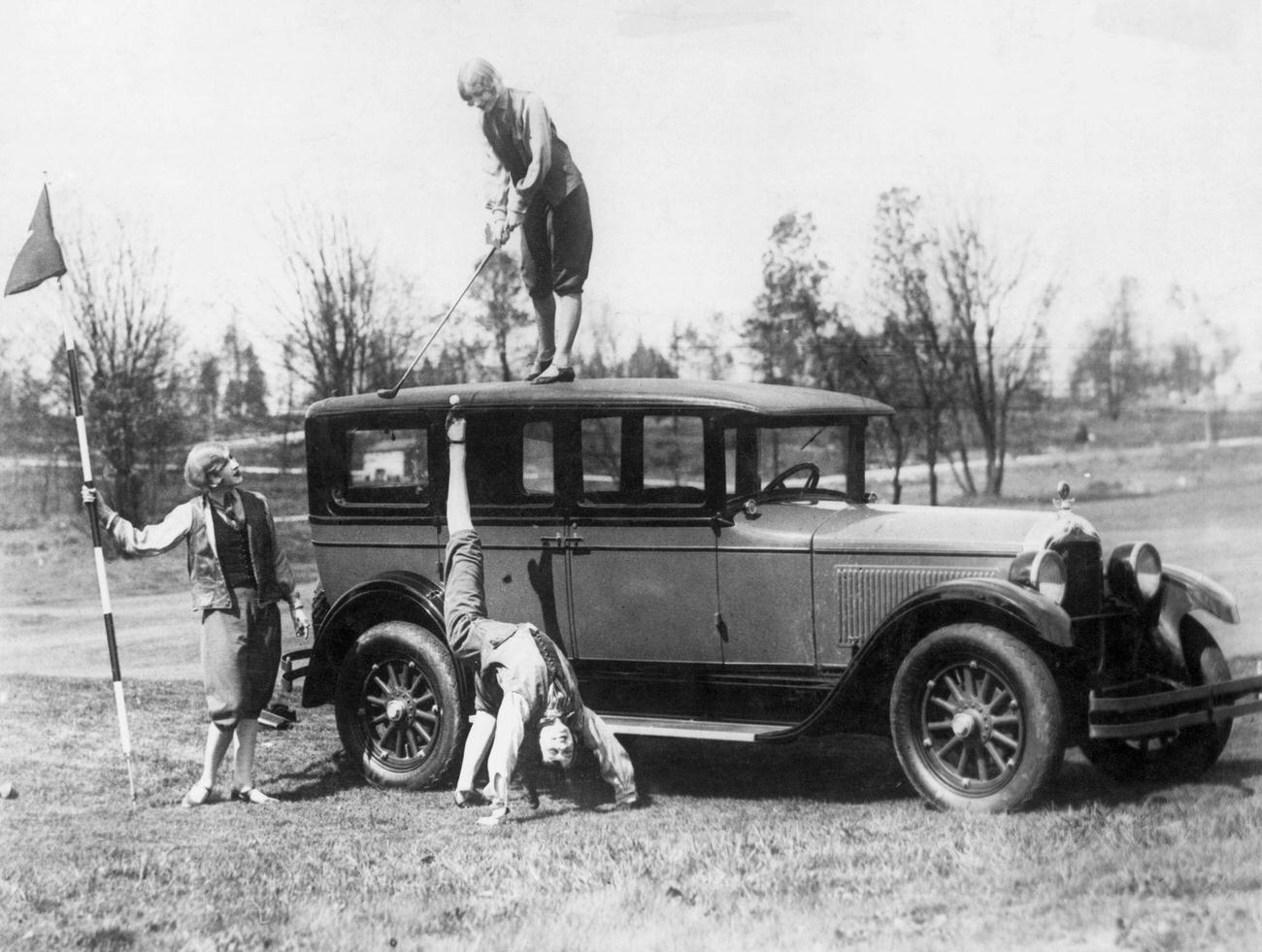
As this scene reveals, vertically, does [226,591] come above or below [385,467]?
below

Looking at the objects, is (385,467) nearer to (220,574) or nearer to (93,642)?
(220,574)

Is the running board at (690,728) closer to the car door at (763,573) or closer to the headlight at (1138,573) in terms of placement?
the car door at (763,573)

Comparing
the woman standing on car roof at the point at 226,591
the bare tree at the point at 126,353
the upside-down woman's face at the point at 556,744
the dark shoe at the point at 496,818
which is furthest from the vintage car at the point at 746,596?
the bare tree at the point at 126,353

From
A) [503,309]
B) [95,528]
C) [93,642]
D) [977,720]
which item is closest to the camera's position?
[977,720]

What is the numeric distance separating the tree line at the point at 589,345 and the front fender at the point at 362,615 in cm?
298

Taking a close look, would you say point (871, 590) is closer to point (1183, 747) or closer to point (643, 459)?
point (643, 459)

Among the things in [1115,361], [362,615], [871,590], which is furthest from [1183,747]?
[1115,361]

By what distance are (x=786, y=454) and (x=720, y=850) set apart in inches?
80.6

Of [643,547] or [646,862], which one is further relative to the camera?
[643,547]

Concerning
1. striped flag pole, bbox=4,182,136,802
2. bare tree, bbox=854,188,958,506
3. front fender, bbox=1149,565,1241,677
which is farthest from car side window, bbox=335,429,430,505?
bare tree, bbox=854,188,958,506

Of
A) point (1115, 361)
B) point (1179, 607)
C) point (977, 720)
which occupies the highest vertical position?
point (1115, 361)

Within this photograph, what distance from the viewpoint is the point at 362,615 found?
5.99 meters

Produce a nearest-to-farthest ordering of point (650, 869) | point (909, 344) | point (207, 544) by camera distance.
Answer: point (650, 869)
point (207, 544)
point (909, 344)

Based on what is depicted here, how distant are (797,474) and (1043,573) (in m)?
1.26
